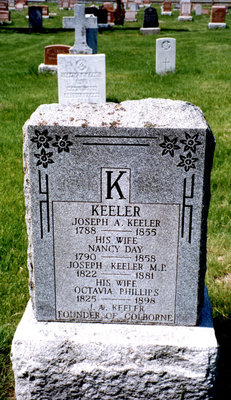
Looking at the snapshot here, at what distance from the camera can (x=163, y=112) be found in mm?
2281

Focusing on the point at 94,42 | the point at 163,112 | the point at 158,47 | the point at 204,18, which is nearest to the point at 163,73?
the point at 158,47

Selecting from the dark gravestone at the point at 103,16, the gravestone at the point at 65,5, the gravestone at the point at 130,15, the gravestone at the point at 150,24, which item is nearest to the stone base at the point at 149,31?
the gravestone at the point at 150,24

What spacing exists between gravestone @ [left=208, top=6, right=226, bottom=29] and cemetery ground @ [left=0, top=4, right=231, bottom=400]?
1.58 feet

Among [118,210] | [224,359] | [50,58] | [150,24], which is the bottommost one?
[224,359]

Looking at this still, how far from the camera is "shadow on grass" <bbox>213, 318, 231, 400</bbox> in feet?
8.70

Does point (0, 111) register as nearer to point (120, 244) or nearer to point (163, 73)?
point (163, 73)

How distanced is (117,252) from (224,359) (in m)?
1.02

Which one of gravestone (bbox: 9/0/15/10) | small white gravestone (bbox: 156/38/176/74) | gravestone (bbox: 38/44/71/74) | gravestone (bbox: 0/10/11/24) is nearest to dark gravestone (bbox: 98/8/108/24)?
gravestone (bbox: 0/10/11/24)

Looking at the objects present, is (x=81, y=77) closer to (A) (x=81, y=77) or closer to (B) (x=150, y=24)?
(A) (x=81, y=77)

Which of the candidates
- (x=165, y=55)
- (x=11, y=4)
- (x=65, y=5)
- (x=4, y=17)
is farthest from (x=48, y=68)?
(x=11, y=4)

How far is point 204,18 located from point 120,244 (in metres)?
28.3

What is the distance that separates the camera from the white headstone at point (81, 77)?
320 inches

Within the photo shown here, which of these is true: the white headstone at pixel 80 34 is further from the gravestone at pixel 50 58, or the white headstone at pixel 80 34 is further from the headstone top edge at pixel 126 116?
the headstone top edge at pixel 126 116

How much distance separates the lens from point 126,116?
2275 mm
